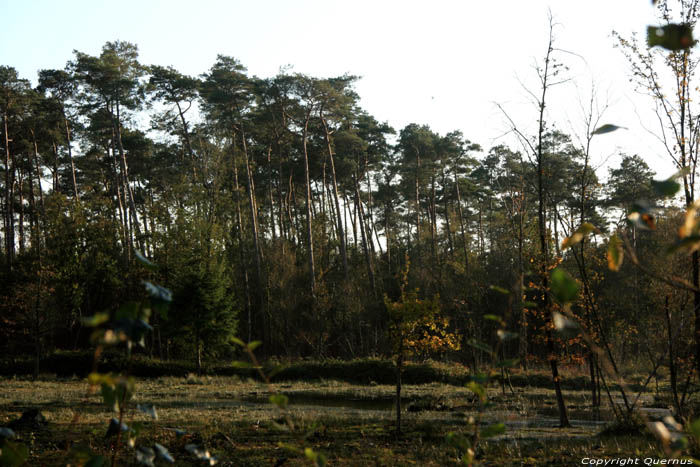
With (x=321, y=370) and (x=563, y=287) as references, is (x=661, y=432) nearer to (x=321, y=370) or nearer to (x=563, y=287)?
(x=563, y=287)

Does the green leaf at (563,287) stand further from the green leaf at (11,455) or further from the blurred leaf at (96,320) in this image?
the green leaf at (11,455)

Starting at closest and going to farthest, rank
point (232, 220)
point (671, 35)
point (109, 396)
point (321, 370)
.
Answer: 1. point (671, 35)
2. point (109, 396)
3. point (321, 370)
4. point (232, 220)

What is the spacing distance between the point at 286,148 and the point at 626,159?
847 inches

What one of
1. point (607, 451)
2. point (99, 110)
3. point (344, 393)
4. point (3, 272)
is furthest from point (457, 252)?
point (607, 451)

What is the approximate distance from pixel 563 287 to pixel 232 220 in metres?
38.8

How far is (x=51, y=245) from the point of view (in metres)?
29.3

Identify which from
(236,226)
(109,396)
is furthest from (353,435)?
(236,226)

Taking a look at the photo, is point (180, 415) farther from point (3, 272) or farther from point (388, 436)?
point (3, 272)

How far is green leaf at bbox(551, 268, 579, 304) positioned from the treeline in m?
25.0

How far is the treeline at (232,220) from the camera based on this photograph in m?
28.0

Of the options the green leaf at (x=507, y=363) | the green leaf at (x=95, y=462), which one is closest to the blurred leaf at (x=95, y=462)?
the green leaf at (x=95, y=462)

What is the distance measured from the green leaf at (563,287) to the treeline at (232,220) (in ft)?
82.2

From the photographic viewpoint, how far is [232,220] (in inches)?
1527

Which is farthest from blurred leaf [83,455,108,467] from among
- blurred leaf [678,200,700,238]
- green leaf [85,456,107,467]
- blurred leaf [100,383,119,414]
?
blurred leaf [678,200,700,238]
